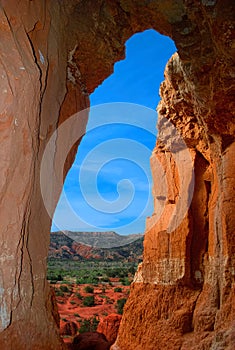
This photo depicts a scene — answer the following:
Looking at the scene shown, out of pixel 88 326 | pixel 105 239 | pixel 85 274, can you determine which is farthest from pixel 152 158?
pixel 105 239

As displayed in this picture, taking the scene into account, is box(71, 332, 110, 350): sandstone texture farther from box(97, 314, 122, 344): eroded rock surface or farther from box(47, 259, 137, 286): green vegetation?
box(47, 259, 137, 286): green vegetation

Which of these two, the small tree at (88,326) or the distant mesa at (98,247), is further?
the distant mesa at (98,247)

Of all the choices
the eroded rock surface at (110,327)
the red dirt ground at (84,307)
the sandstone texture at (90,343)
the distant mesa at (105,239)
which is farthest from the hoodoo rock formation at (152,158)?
the distant mesa at (105,239)

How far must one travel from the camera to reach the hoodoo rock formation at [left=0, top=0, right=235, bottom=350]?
3.25 m

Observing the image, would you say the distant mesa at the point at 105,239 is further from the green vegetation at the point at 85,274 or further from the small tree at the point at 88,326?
the small tree at the point at 88,326

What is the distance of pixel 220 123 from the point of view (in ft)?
27.2

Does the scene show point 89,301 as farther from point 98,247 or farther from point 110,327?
point 98,247

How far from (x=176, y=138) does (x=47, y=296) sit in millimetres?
7949

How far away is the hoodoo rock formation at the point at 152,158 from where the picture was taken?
3246 millimetres

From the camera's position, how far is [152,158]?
12.5m

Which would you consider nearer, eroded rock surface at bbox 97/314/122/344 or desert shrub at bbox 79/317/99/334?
eroded rock surface at bbox 97/314/122/344

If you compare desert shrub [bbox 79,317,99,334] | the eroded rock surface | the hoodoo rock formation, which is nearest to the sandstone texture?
the hoodoo rock formation

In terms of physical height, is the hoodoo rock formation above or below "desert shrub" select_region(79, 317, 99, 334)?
above

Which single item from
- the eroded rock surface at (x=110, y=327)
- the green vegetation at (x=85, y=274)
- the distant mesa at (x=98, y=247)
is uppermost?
the distant mesa at (x=98, y=247)
